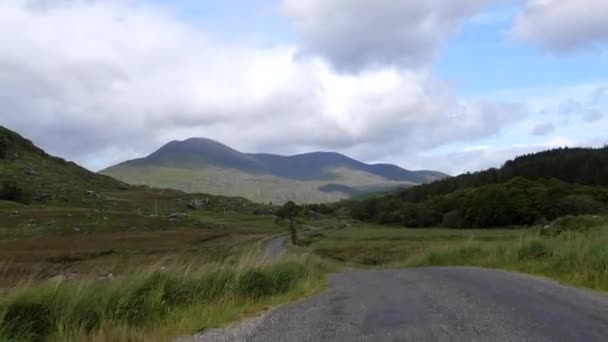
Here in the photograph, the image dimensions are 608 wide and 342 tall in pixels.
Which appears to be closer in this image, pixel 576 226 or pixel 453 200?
pixel 576 226

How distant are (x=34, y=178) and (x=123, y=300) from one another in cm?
15933

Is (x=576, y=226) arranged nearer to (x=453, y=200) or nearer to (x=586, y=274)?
(x=586, y=274)

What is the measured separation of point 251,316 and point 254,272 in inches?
177

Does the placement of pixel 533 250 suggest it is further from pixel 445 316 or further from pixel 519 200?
pixel 519 200

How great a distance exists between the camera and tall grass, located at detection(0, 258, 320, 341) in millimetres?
10832

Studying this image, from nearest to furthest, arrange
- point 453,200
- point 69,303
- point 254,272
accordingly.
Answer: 1. point 69,303
2. point 254,272
3. point 453,200

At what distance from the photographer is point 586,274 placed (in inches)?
651

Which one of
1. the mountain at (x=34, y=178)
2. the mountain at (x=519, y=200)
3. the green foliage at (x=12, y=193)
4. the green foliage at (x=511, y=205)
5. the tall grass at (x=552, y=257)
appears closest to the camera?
the tall grass at (x=552, y=257)

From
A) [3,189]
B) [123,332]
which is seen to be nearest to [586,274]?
[123,332]

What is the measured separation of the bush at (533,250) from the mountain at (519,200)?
77421 millimetres

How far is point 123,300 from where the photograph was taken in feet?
42.2

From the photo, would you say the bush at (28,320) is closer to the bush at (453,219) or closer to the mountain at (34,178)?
the mountain at (34,178)

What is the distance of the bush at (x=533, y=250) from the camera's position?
76.2 ft

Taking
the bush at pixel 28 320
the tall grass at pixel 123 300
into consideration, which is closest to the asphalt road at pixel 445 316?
the tall grass at pixel 123 300
